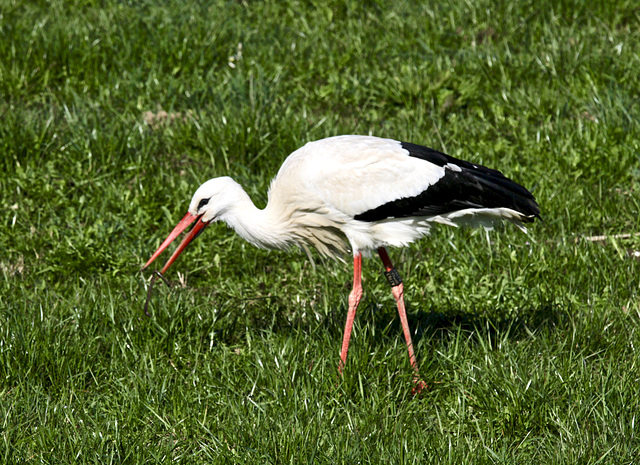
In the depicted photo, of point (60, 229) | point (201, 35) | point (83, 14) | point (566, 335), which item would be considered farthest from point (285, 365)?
point (83, 14)

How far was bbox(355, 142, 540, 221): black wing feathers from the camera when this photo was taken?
3.96m

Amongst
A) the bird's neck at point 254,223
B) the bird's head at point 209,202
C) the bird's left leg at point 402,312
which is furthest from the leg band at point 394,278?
the bird's head at point 209,202

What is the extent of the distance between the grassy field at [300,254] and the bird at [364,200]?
0.40m

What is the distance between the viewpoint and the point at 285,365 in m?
3.75

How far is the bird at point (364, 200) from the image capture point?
3994 millimetres

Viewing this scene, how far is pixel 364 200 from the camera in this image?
13.2 ft

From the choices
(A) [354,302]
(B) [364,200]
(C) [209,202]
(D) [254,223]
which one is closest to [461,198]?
(B) [364,200]

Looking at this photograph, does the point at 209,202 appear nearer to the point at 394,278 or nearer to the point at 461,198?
the point at 394,278

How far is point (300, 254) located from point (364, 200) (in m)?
1.17

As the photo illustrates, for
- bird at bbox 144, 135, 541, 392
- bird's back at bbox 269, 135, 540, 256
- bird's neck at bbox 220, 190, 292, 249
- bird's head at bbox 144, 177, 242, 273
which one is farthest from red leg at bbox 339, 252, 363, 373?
bird's head at bbox 144, 177, 242, 273

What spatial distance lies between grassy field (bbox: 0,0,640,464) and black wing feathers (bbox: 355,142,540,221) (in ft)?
1.92

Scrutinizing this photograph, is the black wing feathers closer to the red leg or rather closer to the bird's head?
the red leg

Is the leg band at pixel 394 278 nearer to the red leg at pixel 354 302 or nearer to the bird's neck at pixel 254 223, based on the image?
the red leg at pixel 354 302

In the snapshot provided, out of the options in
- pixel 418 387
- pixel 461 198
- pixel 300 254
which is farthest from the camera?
pixel 300 254
